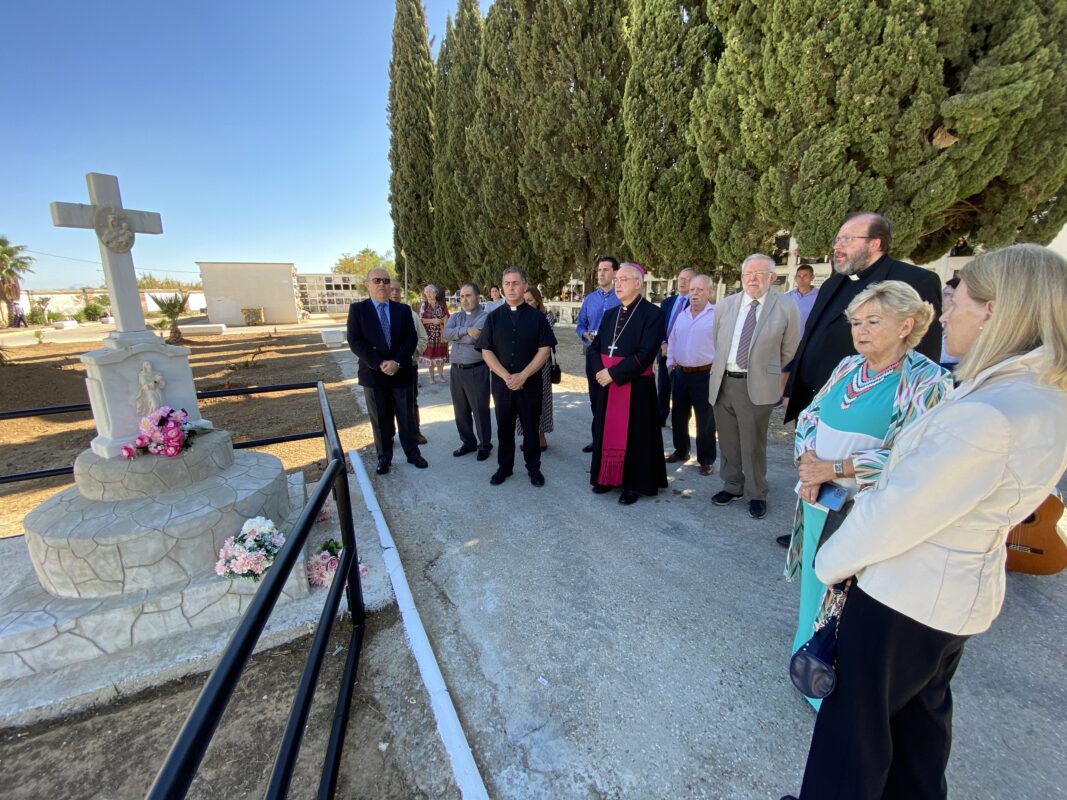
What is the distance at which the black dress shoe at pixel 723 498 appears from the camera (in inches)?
147

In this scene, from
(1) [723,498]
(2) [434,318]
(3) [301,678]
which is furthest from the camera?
(2) [434,318]

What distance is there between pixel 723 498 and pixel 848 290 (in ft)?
5.85

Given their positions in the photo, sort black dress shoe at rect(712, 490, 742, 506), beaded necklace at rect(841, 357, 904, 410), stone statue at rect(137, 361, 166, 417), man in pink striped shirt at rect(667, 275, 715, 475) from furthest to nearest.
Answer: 1. man in pink striped shirt at rect(667, 275, 715, 475)
2. black dress shoe at rect(712, 490, 742, 506)
3. stone statue at rect(137, 361, 166, 417)
4. beaded necklace at rect(841, 357, 904, 410)

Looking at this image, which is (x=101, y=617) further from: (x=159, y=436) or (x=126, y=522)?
(x=159, y=436)

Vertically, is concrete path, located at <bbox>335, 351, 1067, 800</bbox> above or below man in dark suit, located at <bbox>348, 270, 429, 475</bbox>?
below

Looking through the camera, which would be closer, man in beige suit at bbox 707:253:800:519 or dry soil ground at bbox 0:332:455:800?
dry soil ground at bbox 0:332:455:800

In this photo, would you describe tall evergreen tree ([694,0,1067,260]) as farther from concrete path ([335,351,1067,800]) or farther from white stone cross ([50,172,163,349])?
white stone cross ([50,172,163,349])

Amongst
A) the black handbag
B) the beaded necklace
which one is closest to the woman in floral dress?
the beaded necklace

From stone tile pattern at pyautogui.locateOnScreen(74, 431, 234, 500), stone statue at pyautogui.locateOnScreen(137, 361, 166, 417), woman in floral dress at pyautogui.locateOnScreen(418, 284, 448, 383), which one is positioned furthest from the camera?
woman in floral dress at pyautogui.locateOnScreen(418, 284, 448, 383)

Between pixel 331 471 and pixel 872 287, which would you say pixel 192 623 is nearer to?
pixel 331 471

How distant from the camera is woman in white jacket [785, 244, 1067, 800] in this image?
38.7 inches

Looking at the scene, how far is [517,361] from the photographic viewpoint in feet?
13.7

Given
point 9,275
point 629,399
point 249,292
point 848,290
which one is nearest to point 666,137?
point 629,399

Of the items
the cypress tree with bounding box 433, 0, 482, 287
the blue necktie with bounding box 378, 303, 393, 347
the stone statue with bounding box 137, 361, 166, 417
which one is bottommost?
the stone statue with bounding box 137, 361, 166, 417
